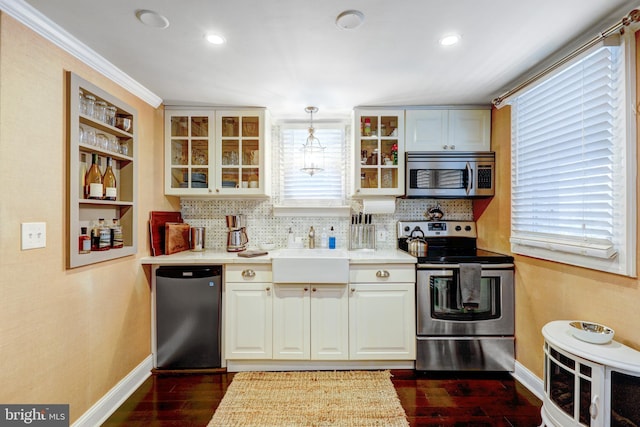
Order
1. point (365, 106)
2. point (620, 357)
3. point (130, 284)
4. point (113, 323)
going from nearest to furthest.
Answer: point (620, 357) < point (113, 323) < point (130, 284) < point (365, 106)

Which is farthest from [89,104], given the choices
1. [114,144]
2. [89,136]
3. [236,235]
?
[236,235]

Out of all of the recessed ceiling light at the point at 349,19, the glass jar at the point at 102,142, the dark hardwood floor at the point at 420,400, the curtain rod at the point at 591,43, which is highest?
the recessed ceiling light at the point at 349,19

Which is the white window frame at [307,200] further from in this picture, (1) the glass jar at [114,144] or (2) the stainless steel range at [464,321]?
(1) the glass jar at [114,144]

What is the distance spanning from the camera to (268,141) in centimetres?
279

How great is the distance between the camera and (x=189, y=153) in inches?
105

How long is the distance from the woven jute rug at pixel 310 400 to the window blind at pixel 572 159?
150cm

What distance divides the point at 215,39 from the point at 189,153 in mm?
1286

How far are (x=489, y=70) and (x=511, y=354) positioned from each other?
2.15m

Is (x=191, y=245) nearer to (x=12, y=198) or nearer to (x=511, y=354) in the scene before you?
(x=12, y=198)

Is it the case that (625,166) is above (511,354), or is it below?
above

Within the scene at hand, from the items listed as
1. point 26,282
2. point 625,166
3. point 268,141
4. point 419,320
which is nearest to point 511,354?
point 419,320

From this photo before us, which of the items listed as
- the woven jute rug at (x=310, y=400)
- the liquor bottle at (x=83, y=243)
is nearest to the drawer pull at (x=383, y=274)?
the woven jute rug at (x=310, y=400)

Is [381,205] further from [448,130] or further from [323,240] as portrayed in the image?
[448,130]

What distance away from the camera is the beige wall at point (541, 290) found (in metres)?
1.49
